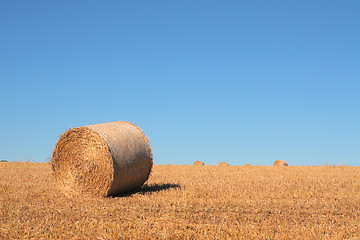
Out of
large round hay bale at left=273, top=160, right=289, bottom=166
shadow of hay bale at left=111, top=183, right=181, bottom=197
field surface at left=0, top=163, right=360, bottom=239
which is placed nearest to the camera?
field surface at left=0, top=163, right=360, bottom=239

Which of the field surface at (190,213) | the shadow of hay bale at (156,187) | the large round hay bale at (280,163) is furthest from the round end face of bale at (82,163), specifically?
the large round hay bale at (280,163)

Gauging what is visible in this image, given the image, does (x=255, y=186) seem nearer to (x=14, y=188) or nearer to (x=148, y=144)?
(x=148, y=144)

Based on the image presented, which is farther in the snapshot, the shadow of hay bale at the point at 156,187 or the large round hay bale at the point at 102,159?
the shadow of hay bale at the point at 156,187

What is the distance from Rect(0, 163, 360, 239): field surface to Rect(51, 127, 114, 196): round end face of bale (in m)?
0.48

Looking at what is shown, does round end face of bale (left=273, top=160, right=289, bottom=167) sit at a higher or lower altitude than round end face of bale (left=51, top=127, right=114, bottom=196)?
higher

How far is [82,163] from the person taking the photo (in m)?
12.0

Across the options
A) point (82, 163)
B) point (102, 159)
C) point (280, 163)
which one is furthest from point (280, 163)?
point (102, 159)

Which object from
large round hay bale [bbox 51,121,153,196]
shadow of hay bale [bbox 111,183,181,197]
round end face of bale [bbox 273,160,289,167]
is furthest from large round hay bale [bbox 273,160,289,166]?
large round hay bale [bbox 51,121,153,196]

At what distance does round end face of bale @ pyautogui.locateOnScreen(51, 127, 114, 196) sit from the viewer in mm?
11344

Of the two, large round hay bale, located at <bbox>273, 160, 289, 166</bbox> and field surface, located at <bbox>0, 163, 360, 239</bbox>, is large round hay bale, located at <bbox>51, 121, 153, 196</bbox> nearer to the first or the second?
field surface, located at <bbox>0, 163, 360, 239</bbox>

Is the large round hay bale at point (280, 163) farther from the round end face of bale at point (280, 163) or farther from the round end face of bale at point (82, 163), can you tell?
the round end face of bale at point (82, 163)

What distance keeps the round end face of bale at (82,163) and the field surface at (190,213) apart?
484 millimetres

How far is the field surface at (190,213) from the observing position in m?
7.00

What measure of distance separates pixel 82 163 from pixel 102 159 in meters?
0.98
